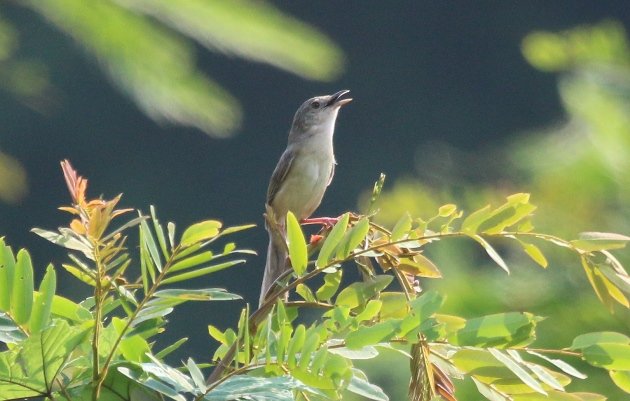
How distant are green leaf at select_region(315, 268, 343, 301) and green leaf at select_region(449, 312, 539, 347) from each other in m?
0.21

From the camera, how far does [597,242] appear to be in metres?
1.49

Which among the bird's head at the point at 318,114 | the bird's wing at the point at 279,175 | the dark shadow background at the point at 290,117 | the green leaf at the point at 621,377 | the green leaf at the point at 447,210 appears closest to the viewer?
the green leaf at the point at 621,377

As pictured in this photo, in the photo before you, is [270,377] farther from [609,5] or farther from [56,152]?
[609,5]

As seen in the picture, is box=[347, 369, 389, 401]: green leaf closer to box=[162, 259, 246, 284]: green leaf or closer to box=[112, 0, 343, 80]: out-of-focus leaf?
box=[162, 259, 246, 284]: green leaf

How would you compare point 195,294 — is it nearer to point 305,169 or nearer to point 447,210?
point 447,210

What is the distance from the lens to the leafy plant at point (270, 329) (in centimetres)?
126

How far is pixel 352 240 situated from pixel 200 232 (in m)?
0.19

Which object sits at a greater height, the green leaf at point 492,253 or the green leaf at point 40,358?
the green leaf at point 492,253

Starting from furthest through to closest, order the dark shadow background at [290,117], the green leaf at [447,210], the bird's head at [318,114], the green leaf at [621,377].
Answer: the dark shadow background at [290,117]
the bird's head at [318,114]
the green leaf at [447,210]
the green leaf at [621,377]

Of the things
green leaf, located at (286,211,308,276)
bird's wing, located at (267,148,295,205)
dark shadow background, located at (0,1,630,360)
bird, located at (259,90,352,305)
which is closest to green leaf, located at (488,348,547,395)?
green leaf, located at (286,211,308,276)

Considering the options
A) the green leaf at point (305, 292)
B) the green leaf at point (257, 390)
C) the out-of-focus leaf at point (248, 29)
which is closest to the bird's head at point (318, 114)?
the out-of-focus leaf at point (248, 29)

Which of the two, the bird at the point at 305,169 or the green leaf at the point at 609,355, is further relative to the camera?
the bird at the point at 305,169

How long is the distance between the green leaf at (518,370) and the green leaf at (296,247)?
0.23 metres

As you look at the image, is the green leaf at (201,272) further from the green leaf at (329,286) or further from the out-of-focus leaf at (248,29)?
the out-of-focus leaf at (248,29)
